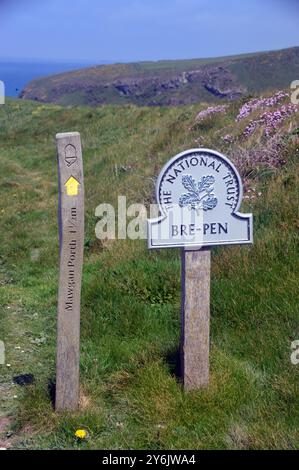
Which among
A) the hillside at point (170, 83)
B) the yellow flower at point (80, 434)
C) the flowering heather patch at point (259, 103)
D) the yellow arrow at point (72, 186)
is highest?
the hillside at point (170, 83)

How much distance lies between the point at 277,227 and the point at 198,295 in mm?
2426

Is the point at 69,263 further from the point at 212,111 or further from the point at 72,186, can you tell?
the point at 212,111

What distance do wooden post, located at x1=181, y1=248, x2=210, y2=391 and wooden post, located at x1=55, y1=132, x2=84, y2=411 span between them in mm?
741

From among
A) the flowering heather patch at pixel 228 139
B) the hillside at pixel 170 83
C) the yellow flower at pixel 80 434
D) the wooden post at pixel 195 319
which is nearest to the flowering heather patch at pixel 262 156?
the flowering heather patch at pixel 228 139

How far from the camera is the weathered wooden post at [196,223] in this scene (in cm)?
388

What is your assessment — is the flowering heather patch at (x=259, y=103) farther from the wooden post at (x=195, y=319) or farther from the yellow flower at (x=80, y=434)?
the yellow flower at (x=80, y=434)

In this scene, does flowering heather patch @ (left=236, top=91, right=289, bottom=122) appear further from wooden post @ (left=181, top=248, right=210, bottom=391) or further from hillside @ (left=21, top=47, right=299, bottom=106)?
hillside @ (left=21, top=47, right=299, bottom=106)

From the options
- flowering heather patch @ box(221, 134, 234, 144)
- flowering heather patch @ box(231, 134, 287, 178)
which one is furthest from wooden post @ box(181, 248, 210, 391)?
flowering heather patch @ box(221, 134, 234, 144)

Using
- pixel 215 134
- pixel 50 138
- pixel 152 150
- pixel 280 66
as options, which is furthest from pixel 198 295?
pixel 280 66

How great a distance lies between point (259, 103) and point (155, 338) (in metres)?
8.43

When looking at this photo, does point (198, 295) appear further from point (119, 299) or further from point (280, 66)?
point (280, 66)

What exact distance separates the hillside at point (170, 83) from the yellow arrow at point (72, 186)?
92986 millimetres

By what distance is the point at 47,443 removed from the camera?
145 inches

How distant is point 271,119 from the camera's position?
10.1 m
